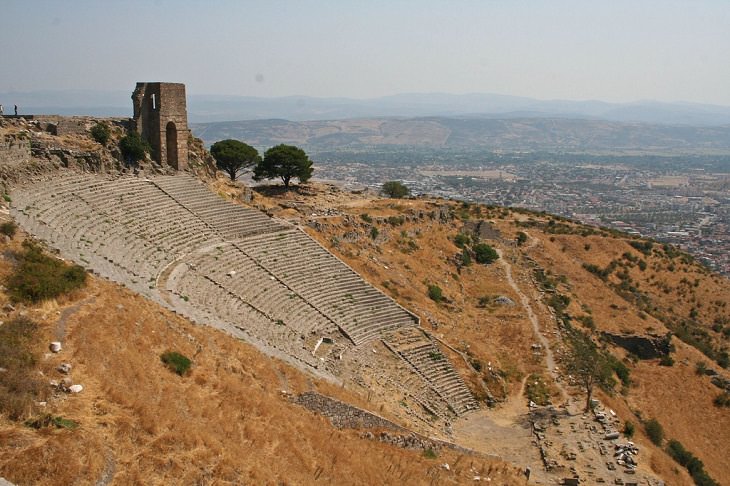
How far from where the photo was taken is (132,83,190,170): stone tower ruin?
3459cm

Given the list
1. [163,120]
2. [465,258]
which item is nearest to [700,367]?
[465,258]

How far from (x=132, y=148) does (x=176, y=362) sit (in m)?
20.1

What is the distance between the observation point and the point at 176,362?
15203 mm

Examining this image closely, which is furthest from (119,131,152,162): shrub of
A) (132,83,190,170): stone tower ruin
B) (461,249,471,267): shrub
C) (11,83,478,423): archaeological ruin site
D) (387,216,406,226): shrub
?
(461,249,471,267): shrub

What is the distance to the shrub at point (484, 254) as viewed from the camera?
41188 millimetres

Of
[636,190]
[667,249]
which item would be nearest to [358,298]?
[667,249]

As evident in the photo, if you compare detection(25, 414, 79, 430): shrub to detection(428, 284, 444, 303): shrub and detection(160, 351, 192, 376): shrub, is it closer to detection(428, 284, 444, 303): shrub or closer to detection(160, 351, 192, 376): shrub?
detection(160, 351, 192, 376): shrub

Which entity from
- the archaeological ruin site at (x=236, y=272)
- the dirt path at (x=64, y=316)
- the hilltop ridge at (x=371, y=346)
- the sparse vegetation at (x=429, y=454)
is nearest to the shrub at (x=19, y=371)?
the hilltop ridge at (x=371, y=346)

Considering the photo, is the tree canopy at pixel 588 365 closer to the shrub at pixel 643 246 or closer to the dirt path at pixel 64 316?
the dirt path at pixel 64 316

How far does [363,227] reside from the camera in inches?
1483

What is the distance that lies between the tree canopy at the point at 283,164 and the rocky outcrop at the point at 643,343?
23.3 metres

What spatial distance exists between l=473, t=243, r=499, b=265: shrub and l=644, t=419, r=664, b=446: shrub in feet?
57.4

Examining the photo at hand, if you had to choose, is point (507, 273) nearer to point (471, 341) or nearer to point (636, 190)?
point (471, 341)

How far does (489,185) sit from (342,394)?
493 ft
